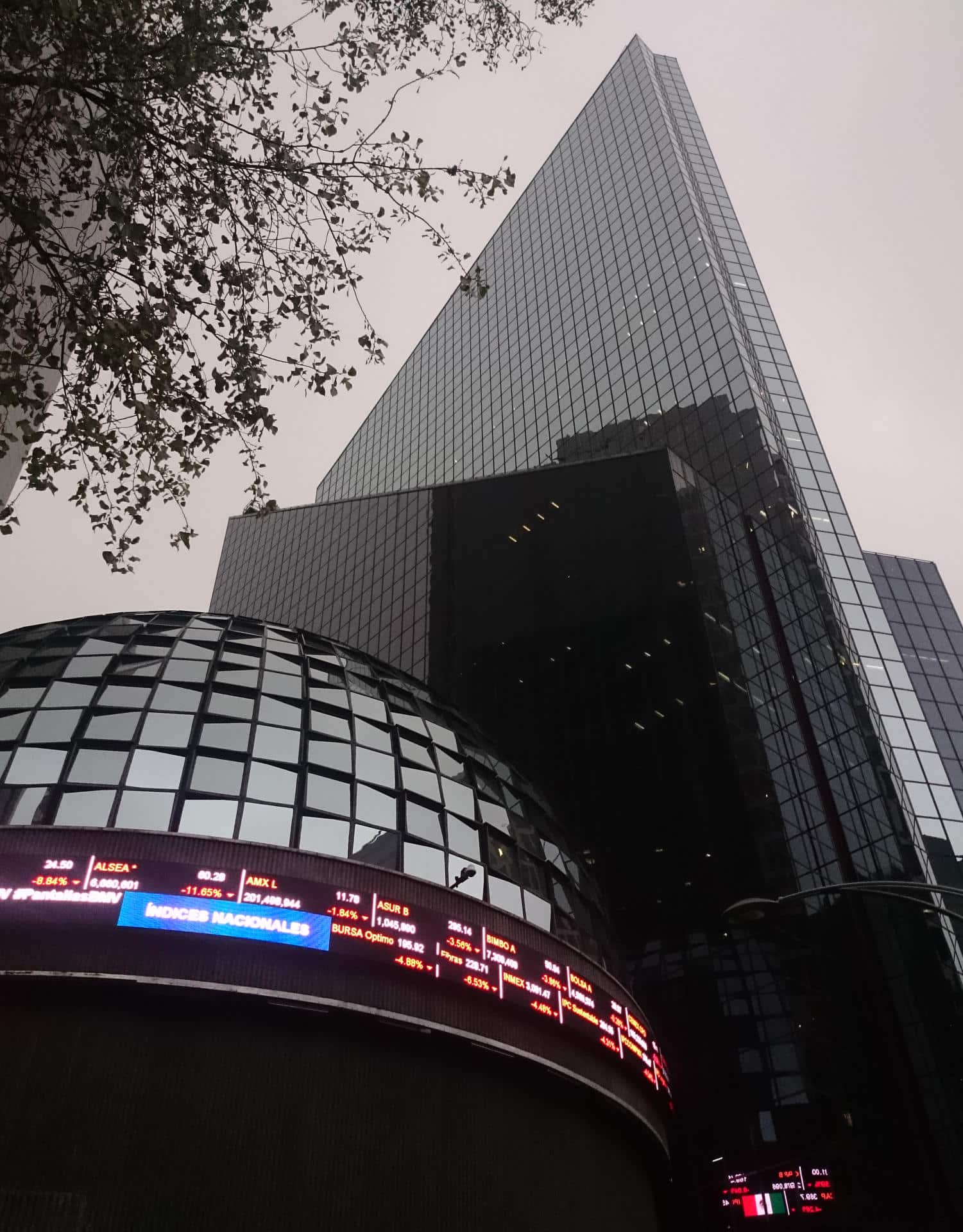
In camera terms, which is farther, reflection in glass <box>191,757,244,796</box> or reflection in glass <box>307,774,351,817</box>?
reflection in glass <box>307,774,351,817</box>

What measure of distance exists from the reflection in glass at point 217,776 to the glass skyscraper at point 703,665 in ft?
78.1

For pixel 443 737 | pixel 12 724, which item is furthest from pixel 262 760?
pixel 443 737

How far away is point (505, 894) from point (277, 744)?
7708 mm

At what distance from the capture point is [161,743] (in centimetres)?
2381

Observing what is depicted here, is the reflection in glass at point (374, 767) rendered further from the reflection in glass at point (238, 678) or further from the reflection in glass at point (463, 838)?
the reflection in glass at point (238, 678)

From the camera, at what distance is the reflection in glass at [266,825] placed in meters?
22.1

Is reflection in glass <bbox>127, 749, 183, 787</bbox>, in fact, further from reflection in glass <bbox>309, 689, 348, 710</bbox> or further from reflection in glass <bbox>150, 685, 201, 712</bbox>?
reflection in glass <bbox>309, 689, 348, 710</bbox>

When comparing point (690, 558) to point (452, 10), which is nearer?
point (452, 10)

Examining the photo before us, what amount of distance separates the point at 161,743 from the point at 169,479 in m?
12.1

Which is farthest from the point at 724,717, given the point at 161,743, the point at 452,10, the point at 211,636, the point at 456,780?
the point at 452,10

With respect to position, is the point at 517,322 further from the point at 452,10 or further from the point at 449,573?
the point at 452,10

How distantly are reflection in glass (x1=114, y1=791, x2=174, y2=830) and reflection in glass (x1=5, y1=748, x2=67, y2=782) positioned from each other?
992 millimetres

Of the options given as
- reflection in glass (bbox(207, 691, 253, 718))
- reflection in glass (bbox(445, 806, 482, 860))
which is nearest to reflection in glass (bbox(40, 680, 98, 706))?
reflection in glass (bbox(207, 691, 253, 718))

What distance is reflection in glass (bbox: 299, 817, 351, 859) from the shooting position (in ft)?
73.8
